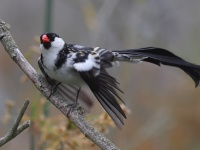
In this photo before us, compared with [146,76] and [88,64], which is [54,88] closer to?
[88,64]

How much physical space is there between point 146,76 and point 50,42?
9.92 ft

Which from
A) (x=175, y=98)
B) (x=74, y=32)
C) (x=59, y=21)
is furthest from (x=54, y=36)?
(x=59, y=21)

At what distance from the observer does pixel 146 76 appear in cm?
610

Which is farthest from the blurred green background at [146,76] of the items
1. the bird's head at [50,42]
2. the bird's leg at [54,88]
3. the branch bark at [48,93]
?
the branch bark at [48,93]

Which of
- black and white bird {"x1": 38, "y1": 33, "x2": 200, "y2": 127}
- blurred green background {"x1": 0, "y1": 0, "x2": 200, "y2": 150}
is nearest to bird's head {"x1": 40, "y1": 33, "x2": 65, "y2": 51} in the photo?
black and white bird {"x1": 38, "y1": 33, "x2": 200, "y2": 127}

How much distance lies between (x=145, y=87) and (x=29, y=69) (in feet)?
9.97

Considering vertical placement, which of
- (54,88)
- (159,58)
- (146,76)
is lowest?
(146,76)

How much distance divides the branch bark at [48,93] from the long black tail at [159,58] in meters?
0.59

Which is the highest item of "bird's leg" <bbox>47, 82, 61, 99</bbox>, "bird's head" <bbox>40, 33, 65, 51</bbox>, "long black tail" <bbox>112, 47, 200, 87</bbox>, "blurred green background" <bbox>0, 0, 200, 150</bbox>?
"bird's head" <bbox>40, 33, 65, 51</bbox>

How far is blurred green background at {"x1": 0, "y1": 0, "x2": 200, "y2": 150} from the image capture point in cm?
470

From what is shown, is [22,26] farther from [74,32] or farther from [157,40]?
[157,40]

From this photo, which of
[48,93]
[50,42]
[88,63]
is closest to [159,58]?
[88,63]

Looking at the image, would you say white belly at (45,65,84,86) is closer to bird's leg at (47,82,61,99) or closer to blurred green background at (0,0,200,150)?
bird's leg at (47,82,61,99)

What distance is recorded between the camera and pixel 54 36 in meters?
3.15
